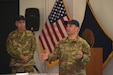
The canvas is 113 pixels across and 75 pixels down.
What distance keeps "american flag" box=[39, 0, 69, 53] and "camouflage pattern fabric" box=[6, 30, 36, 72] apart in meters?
0.18

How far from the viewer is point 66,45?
224 centimetres

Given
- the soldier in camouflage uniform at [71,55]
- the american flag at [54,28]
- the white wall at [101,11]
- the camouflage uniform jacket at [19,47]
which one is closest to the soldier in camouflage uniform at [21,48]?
the camouflage uniform jacket at [19,47]

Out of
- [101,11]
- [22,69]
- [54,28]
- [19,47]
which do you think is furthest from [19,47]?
[101,11]

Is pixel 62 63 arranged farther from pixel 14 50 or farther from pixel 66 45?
pixel 14 50

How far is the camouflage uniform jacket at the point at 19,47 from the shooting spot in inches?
101

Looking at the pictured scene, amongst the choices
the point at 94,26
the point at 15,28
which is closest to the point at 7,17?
the point at 15,28

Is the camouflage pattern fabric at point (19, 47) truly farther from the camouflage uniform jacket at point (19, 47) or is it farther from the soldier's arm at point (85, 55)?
the soldier's arm at point (85, 55)

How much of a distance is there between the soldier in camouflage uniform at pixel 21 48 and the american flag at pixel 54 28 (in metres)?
0.18

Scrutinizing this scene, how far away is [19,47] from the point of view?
2.56 metres

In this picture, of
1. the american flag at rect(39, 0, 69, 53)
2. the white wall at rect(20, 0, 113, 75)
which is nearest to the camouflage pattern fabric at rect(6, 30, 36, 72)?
the american flag at rect(39, 0, 69, 53)

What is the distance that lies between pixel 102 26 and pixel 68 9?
1.40ft

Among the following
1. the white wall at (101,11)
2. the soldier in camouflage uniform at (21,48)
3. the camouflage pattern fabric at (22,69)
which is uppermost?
the white wall at (101,11)

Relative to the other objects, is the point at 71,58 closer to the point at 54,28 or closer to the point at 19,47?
the point at 19,47

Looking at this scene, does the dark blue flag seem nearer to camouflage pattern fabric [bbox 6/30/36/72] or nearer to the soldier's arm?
camouflage pattern fabric [bbox 6/30/36/72]
